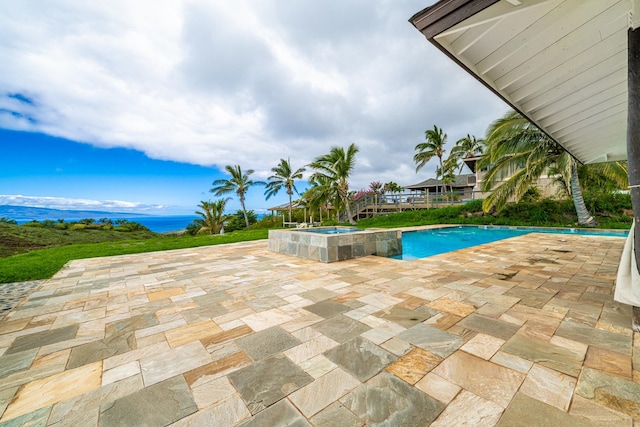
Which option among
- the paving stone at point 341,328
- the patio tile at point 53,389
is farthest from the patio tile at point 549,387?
the patio tile at point 53,389

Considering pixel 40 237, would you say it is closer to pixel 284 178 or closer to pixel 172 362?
pixel 284 178

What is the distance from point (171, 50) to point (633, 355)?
1181cm

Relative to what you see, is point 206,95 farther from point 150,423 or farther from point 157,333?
point 150,423

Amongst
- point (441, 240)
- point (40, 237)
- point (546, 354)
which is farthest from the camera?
point (40, 237)

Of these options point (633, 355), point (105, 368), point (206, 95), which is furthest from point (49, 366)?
point (206, 95)

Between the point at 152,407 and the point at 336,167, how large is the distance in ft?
52.5

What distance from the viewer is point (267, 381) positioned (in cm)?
170

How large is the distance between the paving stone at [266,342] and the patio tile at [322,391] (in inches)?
20.7

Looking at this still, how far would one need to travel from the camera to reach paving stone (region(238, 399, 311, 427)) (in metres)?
1.35

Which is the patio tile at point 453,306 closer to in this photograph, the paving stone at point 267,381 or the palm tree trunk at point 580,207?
the paving stone at point 267,381

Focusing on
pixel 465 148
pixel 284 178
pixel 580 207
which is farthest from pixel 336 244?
pixel 465 148

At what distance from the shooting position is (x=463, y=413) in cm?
139

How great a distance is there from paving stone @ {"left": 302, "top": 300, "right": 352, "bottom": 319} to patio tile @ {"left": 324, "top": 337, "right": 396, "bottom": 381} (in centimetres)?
66

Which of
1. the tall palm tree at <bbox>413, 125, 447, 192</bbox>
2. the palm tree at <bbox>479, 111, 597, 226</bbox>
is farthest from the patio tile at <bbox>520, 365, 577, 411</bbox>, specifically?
the tall palm tree at <bbox>413, 125, 447, 192</bbox>
